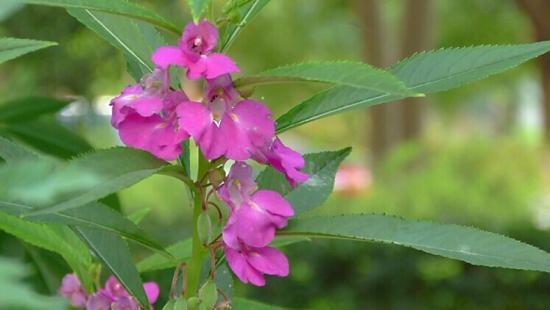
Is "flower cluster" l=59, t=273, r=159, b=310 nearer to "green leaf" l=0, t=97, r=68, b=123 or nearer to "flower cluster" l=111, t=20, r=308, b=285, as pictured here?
"flower cluster" l=111, t=20, r=308, b=285

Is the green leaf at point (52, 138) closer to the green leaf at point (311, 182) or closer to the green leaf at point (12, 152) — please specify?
the green leaf at point (311, 182)

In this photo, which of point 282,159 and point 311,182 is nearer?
point 282,159

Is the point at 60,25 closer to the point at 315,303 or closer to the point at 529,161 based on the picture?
the point at 315,303

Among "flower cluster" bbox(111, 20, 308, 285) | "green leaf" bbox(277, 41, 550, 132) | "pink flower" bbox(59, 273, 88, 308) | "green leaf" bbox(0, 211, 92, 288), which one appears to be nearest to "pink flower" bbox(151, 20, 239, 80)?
"flower cluster" bbox(111, 20, 308, 285)

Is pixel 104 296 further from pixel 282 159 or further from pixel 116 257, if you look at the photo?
pixel 282 159

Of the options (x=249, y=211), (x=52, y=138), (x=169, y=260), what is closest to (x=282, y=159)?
(x=249, y=211)

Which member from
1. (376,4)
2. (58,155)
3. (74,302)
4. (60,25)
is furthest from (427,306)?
(376,4)
